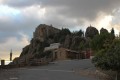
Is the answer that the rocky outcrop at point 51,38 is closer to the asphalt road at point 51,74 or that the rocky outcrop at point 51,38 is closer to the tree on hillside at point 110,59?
the asphalt road at point 51,74

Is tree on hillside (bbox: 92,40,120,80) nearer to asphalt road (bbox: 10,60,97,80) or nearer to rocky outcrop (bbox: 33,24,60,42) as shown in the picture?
asphalt road (bbox: 10,60,97,80)

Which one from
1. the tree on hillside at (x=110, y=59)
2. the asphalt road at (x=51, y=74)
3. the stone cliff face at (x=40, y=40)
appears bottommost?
the asphalt road at (x=51, y=74)

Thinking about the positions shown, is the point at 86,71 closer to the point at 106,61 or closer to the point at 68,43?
the point at 106,61

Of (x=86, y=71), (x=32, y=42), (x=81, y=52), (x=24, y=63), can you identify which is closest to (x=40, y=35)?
(x=32, y=42)

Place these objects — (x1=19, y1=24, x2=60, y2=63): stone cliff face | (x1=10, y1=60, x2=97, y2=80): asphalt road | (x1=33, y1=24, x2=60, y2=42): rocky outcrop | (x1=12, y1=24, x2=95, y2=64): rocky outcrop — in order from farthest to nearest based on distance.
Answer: (x1=33, y1=24, x2=60, y2=42): rocky outcrop → (x1=19, y1=24, x2=60, y2=63): stone cliff face → (x1=12, y1=24, x2=95, y2=64): rocky outcrop → (x1=10, y1=60, x2=97, y2=80): asphalt road

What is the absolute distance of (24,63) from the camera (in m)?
56.9

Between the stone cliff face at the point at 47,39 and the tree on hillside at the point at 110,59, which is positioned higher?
the stone cliff face at the point at 47,39

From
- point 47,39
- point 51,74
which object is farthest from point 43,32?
point 51,74

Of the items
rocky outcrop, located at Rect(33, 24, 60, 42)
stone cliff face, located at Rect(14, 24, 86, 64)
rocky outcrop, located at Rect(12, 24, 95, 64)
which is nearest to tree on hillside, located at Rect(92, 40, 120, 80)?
rocky outcrop, located at Rect(12, 24, 95, 64)

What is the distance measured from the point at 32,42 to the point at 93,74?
92.5m

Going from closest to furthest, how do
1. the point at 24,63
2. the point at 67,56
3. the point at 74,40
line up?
the point at 24,63 < the point at 67,56 < the point at 74,40

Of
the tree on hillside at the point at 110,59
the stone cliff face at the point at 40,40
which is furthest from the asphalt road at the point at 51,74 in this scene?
the stone cliff face at the point at 40,40

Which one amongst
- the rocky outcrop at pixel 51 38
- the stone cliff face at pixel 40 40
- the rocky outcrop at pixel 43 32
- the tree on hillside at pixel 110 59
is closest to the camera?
the tree on hillside at pixel 110 59

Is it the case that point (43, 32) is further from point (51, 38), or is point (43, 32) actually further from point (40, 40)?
point (51, 38)
